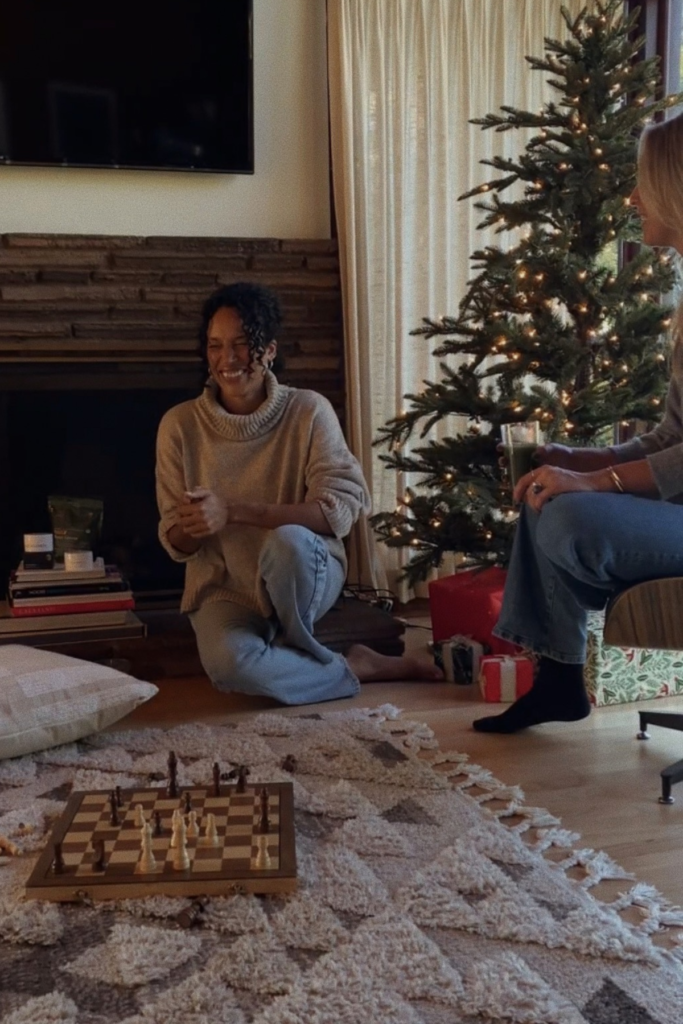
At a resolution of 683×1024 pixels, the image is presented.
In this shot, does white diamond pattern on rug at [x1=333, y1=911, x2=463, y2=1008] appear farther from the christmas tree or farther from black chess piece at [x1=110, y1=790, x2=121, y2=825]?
the christmas tree

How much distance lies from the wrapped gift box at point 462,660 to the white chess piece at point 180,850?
1.35 m

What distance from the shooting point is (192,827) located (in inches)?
65.7

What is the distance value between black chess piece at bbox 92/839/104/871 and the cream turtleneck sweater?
3.65ft

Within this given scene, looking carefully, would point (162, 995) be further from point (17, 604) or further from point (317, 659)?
point (17, 604)

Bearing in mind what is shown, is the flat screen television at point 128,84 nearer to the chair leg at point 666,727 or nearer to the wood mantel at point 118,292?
the wood mantel at point 118,292

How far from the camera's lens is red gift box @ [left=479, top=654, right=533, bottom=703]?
8.82ft

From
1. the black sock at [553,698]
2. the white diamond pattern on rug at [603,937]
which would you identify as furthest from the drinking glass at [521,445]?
the white diamond pattern on rug at [603,937]

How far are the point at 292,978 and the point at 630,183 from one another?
2.32m

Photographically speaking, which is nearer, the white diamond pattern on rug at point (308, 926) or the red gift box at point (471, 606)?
the white diamond pattern on rug at point (308, 926)

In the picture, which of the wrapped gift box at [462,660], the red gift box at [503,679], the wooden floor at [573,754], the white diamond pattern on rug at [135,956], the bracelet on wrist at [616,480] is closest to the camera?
the white diamond pattern on rug at [135,956]

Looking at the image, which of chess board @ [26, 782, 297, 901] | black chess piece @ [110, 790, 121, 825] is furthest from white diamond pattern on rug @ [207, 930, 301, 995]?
black chess piece @ [110, 790, 121, 825]

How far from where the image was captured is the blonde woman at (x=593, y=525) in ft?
6.10

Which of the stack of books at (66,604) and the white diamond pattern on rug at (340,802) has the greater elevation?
the stack of books at (66,604)

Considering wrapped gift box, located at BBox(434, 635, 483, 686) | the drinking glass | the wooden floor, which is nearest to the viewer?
the wooden floor
